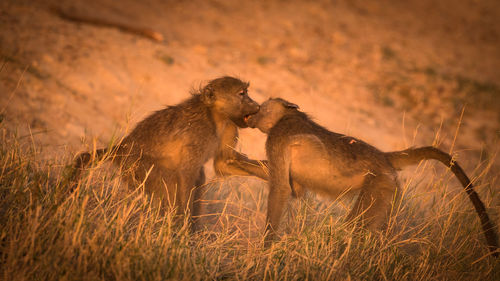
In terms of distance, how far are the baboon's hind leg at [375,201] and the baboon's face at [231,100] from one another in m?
1.12

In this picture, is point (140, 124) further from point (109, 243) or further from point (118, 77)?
point (118, 77)

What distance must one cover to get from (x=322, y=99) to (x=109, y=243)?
605 cm

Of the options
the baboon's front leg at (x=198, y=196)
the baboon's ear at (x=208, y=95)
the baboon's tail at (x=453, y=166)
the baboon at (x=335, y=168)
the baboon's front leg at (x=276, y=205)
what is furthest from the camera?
the baboon's front leg at (x=198, y=196)

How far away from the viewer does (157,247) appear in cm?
266

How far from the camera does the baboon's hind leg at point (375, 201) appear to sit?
3.15 m

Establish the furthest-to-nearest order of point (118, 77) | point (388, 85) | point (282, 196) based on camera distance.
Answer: point (388, 85)
point (118, 77)
point (282, 196)

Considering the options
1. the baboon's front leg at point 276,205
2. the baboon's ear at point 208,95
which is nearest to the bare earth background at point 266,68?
the baboon's ear at point 208,95

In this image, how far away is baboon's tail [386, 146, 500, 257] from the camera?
310cm

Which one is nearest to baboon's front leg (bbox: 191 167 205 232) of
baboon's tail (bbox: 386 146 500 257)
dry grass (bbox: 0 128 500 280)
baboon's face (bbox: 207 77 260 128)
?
dry grass (bbox: 0 128 500 280)

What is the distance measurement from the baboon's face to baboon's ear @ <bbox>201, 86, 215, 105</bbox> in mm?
18

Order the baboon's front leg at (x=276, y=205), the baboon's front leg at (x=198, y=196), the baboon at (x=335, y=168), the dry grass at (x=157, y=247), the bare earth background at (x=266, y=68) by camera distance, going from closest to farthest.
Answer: the dry grass at (x=157, y=247) → the baboon at (x=335, y=168) → the baboon's front leg at (x=276, y=205) → the baboon's front leg at (x=198, y=196) → the bare earth background at (x=266, y=68)

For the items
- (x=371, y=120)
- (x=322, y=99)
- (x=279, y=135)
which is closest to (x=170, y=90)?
(x=322, y=99)

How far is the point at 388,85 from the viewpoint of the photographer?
931 centimetres

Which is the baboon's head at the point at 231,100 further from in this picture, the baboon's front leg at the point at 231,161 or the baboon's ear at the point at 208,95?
the baboon's front leg at the point at 231,161
